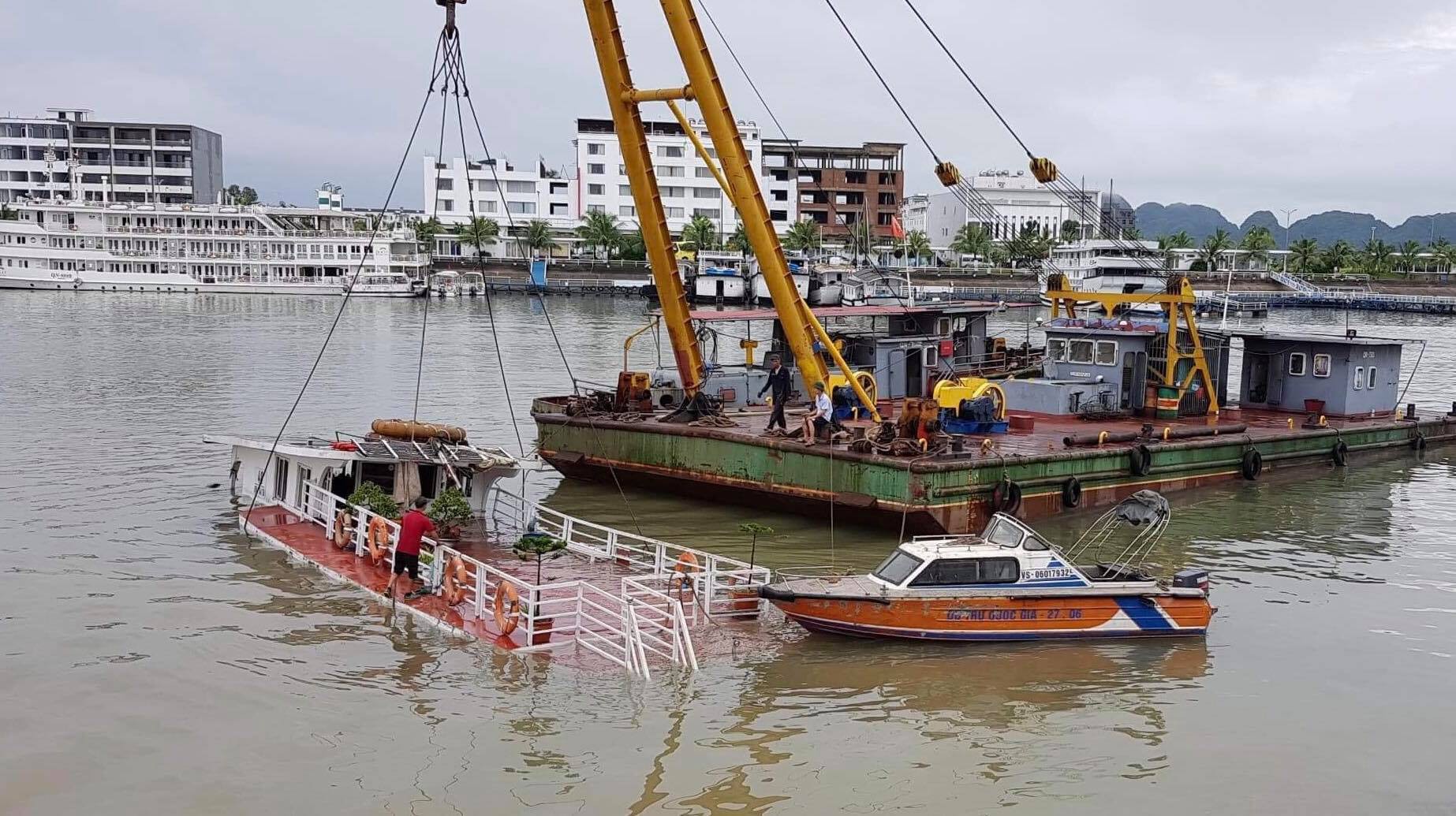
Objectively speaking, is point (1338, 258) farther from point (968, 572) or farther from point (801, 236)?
point (968, 572)

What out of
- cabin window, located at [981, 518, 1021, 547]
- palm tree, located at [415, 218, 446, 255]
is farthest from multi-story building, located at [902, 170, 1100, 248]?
cabin window, located at [981, 518, 1021, 547]

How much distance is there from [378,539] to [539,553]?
12.8 ft

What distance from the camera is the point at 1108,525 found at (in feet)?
74.6

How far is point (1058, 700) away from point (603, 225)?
110 metres

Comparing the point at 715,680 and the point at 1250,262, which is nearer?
the point at 715,680

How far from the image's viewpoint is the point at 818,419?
22312 mm

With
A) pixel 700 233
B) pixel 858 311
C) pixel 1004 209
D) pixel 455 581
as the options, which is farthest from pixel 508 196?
pixel 455 581

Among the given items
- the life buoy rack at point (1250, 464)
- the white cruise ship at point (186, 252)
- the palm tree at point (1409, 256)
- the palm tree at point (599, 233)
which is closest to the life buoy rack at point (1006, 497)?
the life buoy rack at point (1250, 464)

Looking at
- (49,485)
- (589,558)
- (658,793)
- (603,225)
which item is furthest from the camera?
(603,225)

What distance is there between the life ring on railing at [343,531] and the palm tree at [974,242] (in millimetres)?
117830

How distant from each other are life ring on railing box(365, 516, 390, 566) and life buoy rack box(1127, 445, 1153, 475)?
13.6 meters

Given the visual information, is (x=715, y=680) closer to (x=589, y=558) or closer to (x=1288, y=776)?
(x=589, y=558)

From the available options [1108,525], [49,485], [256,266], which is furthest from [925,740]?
[256,266]

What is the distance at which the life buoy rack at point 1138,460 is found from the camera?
2388 centimetres
